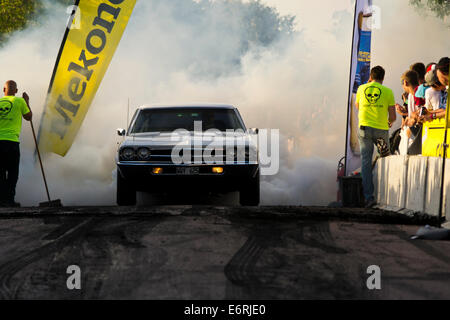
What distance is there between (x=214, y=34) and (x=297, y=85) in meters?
23.8

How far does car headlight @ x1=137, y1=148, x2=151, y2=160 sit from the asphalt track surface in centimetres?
103

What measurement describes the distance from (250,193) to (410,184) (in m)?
2.21

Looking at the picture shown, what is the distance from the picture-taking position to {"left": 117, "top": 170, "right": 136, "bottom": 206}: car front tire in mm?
10547

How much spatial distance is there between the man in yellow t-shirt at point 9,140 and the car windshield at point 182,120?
85.4 inches

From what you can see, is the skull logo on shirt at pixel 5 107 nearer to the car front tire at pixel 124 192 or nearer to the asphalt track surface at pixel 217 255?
the car front tire at pixel 124 192

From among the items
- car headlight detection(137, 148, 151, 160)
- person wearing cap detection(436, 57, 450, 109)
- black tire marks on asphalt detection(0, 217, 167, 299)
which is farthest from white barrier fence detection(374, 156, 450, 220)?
car headlight detection(137, 148, 151, 160)

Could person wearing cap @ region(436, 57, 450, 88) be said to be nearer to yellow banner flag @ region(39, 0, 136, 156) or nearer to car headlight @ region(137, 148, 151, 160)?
Result: car headlight @ region(137, 148, 151, 160)

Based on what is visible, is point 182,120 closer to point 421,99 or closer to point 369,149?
point 369,149

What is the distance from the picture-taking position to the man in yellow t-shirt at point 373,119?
11391mm

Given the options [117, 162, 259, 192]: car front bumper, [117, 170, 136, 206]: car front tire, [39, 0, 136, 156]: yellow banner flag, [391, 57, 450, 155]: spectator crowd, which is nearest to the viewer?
[391, 57, 450, 155]: spectator crowd

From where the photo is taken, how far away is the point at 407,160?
33.5 ft

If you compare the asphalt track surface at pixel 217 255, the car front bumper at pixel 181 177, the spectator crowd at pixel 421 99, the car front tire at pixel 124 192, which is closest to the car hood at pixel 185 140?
the car front bumper at pixel 181 177

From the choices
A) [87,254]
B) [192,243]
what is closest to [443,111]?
[192,243]

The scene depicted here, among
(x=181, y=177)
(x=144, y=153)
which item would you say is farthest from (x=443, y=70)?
(x=144, y=153)
